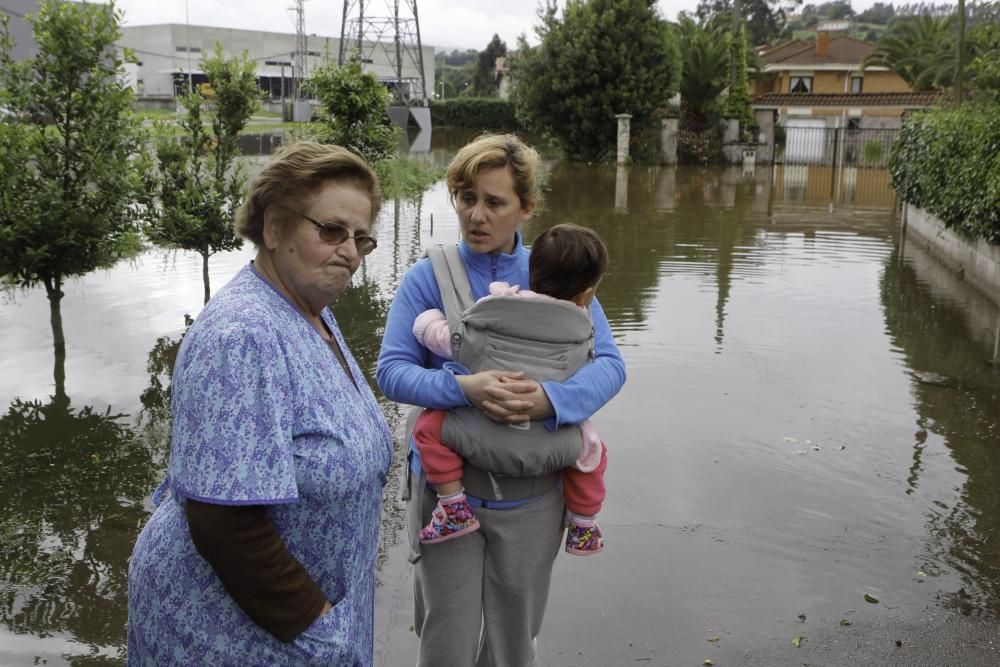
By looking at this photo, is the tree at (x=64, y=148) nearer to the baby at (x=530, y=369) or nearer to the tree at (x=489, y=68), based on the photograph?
the baby at (x=530, y=369)

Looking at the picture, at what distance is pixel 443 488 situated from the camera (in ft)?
8.71

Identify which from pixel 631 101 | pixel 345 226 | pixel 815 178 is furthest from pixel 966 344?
pixel 631 101

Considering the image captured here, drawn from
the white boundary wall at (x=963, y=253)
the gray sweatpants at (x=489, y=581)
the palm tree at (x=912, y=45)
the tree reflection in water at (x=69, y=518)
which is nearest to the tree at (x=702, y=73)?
the palm tree at (x=912, y=45)

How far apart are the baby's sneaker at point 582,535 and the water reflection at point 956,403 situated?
89.4 inches

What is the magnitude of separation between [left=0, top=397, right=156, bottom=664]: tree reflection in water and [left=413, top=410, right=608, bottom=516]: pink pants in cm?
189

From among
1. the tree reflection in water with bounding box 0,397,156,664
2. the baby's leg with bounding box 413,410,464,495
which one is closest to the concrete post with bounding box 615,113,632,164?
the tree reflection in water with bounding box 0,397,156,664

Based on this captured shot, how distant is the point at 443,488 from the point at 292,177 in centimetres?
101

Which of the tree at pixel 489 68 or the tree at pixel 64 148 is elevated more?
the tree at pixel 489 68

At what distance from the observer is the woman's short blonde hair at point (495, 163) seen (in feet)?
9.32

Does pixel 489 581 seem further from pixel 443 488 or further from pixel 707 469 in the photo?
pixel 707 469

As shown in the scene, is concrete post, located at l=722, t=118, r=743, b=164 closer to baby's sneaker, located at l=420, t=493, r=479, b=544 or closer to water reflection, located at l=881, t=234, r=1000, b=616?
water reflection, located at l=881, t=234, r=1000, b=616

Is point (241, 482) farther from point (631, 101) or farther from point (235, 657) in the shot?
point (631, 101)

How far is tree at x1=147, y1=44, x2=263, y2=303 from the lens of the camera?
888 cm

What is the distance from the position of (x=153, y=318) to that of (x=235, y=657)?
26.6 feet
